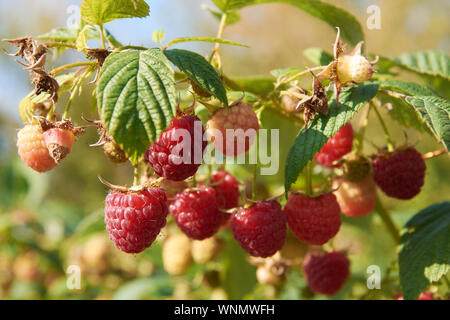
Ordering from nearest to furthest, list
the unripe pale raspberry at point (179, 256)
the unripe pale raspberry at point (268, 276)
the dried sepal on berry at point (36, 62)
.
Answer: the dried sepal on berry at point (36, 62) < the unripe pale raspberry at point (268, 276) < the unripe pale raspberry at point (179, 256)

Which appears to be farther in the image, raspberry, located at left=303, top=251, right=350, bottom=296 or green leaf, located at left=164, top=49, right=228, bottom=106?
raspberry, located at left=303, top=251, right=350, bottom=296

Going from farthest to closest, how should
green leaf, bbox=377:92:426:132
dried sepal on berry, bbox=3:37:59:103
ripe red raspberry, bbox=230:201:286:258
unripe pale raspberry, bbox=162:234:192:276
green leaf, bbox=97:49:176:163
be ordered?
1. unripe pale raspberry, bbox=162:234:192:276
2. green leaf, bbox=377:92:426:132
3. ripe red raspberry, bbox=230:201:286:258
4. dried sepal on berry, bbox=3:37:59:103
5. green leaf, bbox=97:49:176:163

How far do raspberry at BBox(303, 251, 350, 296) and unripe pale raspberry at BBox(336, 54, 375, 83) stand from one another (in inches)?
25.7

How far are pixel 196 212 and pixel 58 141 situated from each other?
1.09ft

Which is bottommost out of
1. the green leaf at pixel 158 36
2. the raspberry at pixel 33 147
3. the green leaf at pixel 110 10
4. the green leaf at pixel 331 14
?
the raspberry at pixel 33 147

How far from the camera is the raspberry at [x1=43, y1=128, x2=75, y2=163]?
85 centimetres

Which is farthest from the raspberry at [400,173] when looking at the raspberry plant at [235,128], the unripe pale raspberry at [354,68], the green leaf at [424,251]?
the unripe pale raspberry at [354,68]

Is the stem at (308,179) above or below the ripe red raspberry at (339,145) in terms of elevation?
below

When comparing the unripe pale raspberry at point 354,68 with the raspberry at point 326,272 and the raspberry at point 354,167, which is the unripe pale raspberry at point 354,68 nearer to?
the raspberry at point 354,167

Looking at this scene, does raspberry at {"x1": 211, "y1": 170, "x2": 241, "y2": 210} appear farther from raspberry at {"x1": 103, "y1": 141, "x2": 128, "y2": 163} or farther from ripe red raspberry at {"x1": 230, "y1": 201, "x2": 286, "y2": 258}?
raspberry at {"x1": 103, "y1": 141, "x2": 128, "y2": 163}

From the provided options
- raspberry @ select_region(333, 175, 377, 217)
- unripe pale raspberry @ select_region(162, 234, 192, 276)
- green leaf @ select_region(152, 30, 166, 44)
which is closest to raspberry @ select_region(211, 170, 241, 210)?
raspberry @ select_region(333, 175, 377, 217)

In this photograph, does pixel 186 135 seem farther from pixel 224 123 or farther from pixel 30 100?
pixel 30 100

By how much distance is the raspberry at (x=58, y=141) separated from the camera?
0.85 m

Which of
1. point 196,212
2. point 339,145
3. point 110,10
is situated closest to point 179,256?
point 196,212
